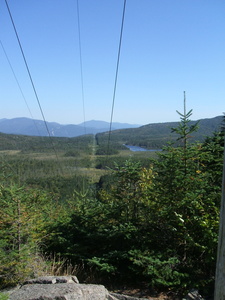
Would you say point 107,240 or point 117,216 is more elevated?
point 117,216

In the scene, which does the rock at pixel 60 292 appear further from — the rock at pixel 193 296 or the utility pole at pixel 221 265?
the utility pole at pixel 221 265

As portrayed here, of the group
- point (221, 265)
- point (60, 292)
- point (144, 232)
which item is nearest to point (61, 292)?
point (60, 292)

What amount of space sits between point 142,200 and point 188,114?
242cm

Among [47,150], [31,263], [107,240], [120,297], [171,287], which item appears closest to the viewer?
[120,297]

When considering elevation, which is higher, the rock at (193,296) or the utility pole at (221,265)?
the utility pole at (221,265)

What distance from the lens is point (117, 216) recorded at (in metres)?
6.50

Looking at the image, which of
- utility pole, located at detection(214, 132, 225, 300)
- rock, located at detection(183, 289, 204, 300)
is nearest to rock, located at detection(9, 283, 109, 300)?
rock, located at detection(183, 289, 204, 300)

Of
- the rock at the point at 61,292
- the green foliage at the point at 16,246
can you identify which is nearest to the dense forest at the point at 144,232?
the green foliage at the point at 16,246

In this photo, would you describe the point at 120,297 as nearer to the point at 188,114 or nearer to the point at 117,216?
the point at 117,216

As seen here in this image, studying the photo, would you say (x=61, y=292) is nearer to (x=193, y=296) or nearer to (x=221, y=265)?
(x=193, y=296)

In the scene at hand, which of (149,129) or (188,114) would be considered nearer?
(188,114)

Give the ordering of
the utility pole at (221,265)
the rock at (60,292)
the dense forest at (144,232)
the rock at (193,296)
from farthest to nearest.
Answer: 1. the dense forest at (144,232)
2. the rock at (193,296)
3. the rock at (60,292)
4. the utility pole at (221,265)

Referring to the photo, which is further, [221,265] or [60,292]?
[60,292]

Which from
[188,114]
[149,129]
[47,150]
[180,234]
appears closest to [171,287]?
[180,234]
